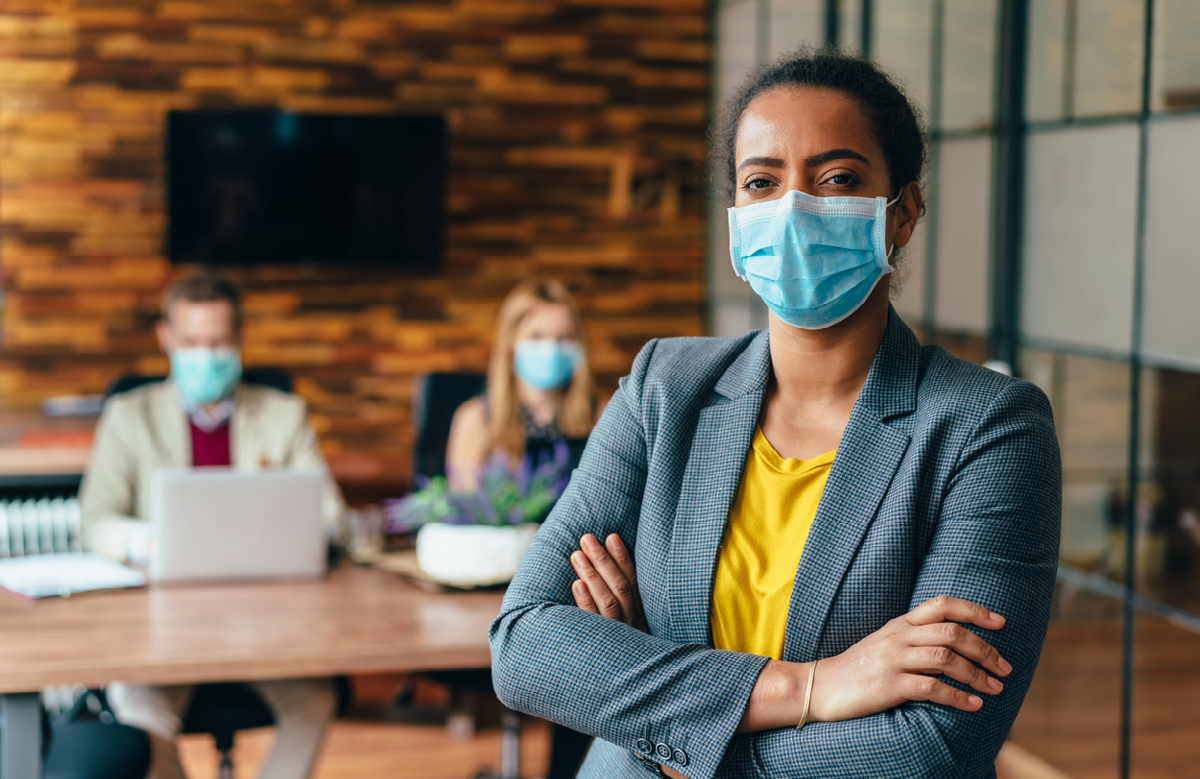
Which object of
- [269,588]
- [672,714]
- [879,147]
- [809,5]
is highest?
[809,5]

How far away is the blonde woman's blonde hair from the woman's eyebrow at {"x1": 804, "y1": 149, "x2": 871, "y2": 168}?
1738mm

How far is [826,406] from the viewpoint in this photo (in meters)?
1.20

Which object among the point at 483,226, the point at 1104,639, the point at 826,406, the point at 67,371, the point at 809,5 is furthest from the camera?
the point at 483,226

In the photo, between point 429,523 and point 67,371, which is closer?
point 429,523

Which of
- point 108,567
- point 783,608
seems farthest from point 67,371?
point 783,608

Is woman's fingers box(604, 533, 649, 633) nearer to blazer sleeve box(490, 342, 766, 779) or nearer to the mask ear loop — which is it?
blazer sleeve box(490, 342, 766, 779)

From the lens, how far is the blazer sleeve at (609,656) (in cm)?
109

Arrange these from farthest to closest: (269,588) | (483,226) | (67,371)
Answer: (483,226) < (67,371) < (269,588)

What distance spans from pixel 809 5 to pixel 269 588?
10.6 feet

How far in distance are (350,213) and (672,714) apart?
4107 millimetres

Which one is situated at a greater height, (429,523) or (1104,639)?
(429,523)

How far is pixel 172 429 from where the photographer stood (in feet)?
8.75

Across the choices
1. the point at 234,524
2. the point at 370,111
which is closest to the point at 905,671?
the point at 234,524

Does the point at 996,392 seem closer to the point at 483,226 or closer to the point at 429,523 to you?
the point at 429,523
